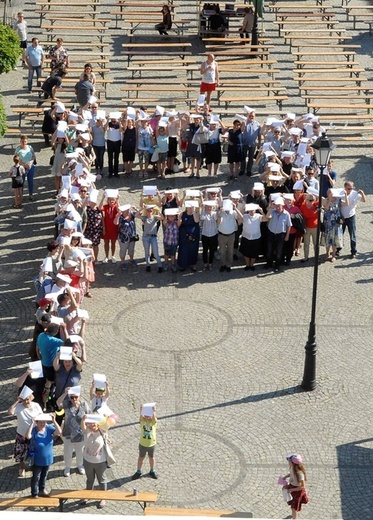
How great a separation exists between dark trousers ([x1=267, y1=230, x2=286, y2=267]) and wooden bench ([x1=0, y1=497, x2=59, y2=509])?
9.09 m

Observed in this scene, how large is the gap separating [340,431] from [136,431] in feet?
10.7

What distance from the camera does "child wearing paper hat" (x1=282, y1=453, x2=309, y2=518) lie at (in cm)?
1602

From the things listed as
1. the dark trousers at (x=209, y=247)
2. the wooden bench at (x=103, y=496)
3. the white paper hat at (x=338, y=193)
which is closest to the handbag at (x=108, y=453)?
the wooden bench at (x=103, y=496)

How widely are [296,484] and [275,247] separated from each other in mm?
8559

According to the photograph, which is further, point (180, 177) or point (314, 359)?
point (180, 177)

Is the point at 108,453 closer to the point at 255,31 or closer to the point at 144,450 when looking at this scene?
the point at 144,450

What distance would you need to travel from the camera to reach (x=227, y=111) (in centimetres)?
3250

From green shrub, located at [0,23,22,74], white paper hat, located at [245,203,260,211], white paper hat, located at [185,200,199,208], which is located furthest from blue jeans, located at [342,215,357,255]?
green shrub, located at [0,23,22,74]

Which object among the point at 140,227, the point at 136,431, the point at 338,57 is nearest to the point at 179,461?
the point at 136,431

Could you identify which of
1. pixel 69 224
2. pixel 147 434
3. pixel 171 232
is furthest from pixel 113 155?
pixel 147 434

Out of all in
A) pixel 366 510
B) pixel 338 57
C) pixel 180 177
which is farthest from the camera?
pixel 338 57

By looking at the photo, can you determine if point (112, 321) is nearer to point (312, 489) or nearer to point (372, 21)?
point (312, 489)

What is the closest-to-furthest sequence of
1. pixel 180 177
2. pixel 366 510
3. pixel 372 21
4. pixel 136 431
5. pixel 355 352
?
pixel 366 510 → pixel 136 431 → pixel 355 352 → pixel 180 177 → pixel 372 21

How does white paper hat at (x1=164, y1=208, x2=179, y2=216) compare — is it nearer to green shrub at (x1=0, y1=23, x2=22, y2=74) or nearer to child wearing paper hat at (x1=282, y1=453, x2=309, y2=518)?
green shrub at (x1=0, y1=23, x2=22, y2=74)
